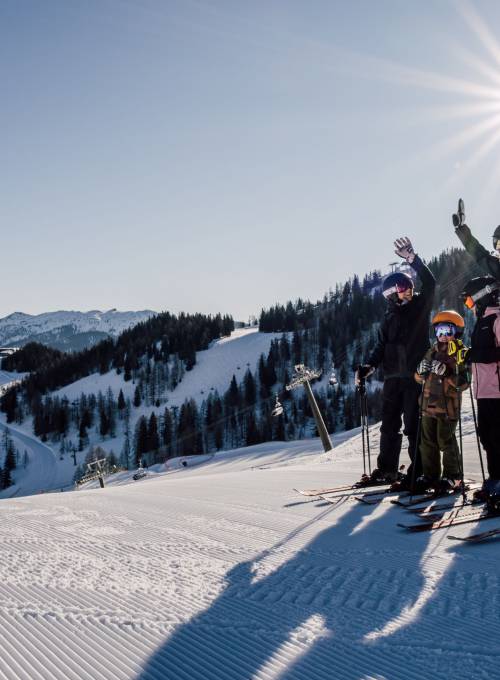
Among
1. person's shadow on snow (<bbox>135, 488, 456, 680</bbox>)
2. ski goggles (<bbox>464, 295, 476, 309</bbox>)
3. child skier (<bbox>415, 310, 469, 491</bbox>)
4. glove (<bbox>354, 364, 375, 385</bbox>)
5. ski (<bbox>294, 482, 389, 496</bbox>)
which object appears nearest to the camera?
person's shadow on snow (<bbox>135, 488, 456, 680</bbox>)

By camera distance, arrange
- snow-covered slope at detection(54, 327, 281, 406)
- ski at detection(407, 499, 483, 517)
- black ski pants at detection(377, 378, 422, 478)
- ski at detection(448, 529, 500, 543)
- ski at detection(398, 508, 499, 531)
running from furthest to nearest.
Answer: snow-covered slope at detection(54, 327, 281, 406), black ski pants at detection(377, 378, 422, 478), ski at detection(407, 499, 483, 517), ski at detection(398, 508, 499, 531), ski at detection(448, 529, 500, 543)

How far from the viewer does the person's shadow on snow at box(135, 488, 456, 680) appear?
6.12 ft

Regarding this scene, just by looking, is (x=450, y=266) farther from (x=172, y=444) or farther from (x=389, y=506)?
(x=389, y=506)

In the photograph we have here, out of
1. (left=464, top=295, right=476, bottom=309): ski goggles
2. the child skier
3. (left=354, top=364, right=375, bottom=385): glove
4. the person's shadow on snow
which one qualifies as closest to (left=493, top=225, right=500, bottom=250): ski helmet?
(left=464, top=295, right=476, bottom=309): ski goggles

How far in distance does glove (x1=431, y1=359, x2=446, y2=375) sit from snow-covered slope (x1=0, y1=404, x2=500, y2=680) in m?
Answer: 1.55

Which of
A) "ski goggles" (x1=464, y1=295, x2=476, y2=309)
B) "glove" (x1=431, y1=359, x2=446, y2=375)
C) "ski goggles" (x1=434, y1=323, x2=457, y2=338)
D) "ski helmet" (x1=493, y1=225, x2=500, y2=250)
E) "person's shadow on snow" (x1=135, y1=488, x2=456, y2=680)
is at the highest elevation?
"ski helmet" (x1=493, y1=225, x2=500, y2=250)

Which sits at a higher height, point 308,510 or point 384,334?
point 384,334

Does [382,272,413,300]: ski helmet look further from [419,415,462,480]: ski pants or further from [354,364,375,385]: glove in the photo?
[419,415,462,480]: ski pants

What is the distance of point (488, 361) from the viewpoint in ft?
14.6

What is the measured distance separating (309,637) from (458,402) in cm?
355

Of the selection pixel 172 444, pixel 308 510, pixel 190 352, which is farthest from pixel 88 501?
pixel 190 352

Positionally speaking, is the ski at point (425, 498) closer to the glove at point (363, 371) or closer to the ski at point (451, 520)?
the ski at point (451, 520)

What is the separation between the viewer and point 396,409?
5887mm

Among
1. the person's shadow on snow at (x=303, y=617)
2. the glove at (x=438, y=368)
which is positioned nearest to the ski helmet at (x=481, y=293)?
the glove at (x=438, y=368)
